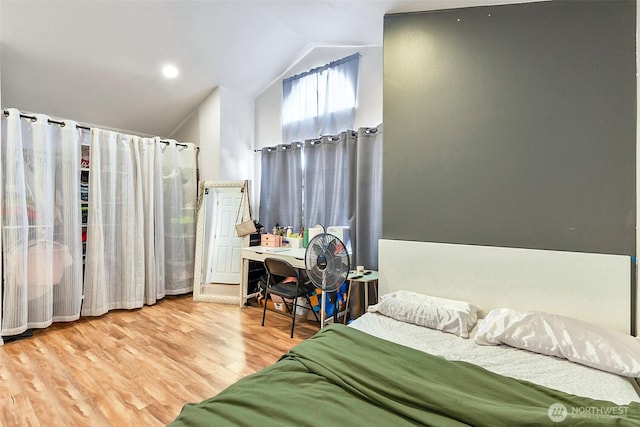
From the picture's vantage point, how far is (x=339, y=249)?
91.3 inches

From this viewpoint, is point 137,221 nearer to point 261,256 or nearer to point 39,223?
point 39,223

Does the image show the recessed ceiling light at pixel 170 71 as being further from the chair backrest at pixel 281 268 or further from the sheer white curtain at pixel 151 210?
the chair backrest at pixel 281 268

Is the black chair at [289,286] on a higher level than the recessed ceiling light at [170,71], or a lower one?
lower

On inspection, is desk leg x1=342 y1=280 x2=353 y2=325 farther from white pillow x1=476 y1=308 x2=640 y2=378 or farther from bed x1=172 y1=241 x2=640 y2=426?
white pillow x1=476 y1=308 x2=640 y2=378

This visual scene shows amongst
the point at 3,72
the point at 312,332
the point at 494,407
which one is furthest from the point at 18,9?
the point at 494,407

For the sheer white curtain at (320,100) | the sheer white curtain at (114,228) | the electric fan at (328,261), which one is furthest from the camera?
the sheer white curtain at (320,100)

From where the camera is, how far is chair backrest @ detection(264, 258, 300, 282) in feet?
9.22

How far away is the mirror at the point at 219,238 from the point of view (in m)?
3.90

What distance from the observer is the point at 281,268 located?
291 centimetres

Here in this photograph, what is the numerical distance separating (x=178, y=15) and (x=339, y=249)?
2.69 m

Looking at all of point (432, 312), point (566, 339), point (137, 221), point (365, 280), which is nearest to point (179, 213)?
point (137, 221)

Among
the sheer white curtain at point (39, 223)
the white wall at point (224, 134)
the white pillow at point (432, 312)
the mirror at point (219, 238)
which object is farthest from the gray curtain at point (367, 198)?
the sheer white curtain at point (39, 223)

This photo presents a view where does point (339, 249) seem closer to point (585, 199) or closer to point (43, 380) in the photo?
point (585, 199)

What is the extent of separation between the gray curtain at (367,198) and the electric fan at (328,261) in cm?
75
